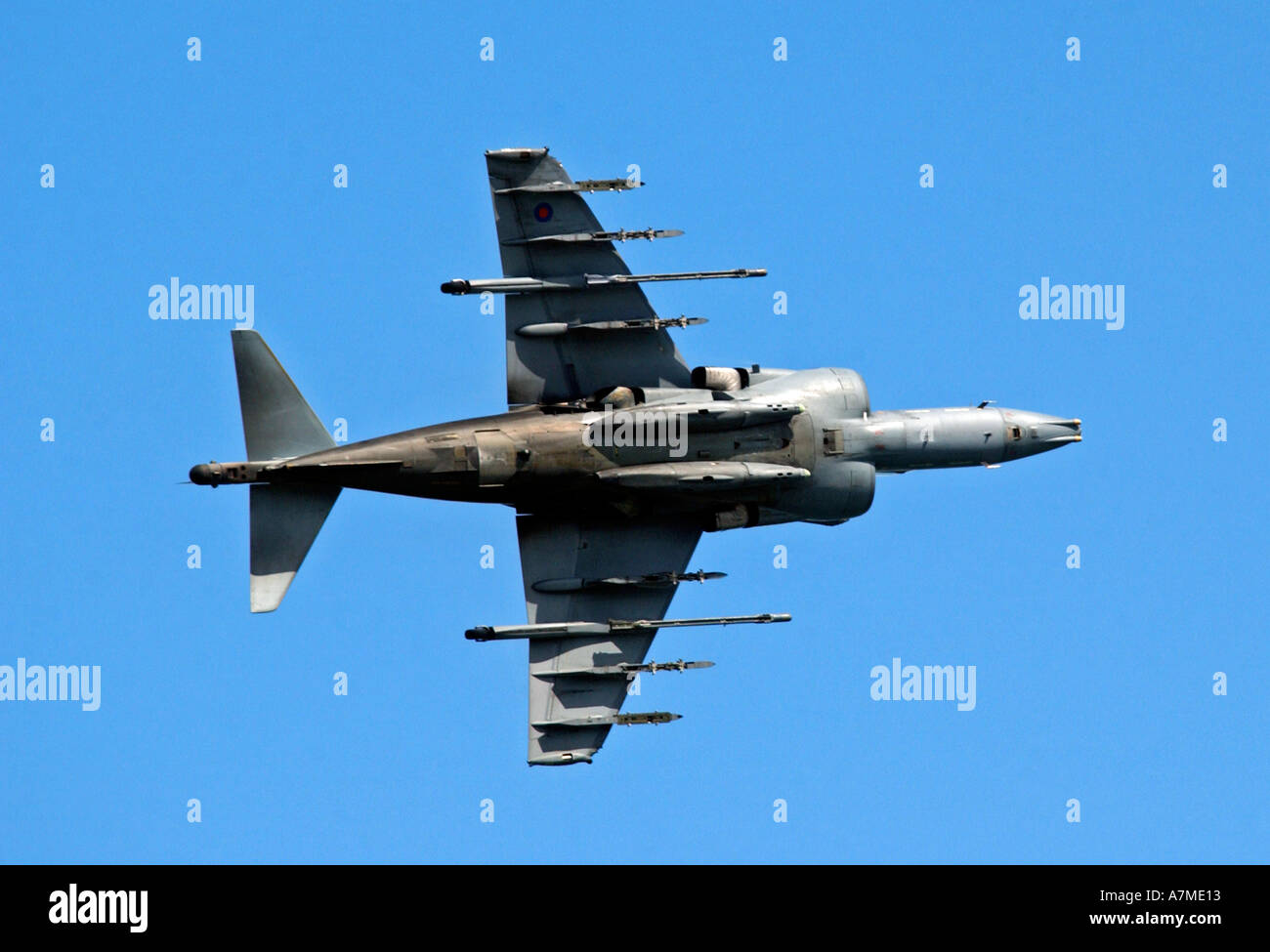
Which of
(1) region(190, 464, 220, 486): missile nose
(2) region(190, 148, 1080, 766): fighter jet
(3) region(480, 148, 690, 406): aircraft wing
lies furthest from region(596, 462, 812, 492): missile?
(1) region(190, 464, 220, 486): missile nose

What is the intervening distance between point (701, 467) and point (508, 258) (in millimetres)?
5579

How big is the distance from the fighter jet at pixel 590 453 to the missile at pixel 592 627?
4cm

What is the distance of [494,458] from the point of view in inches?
2071

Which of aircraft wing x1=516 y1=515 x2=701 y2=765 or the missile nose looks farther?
aircraft wing x1=516 y1=515 x2=701 y2=765

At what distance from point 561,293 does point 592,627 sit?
667 centimetres

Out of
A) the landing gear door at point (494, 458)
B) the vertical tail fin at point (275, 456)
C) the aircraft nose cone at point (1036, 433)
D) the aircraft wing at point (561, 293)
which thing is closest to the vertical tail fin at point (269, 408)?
the vertical tail fin at point (275, 456)

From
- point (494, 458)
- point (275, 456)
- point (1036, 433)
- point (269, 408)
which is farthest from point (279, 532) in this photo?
point (1036, 433)

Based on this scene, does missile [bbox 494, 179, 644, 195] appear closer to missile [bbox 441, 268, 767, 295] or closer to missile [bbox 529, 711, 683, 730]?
missile [bbox 441, 268, 767, 295]

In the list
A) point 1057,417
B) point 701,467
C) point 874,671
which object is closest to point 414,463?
point 701,467

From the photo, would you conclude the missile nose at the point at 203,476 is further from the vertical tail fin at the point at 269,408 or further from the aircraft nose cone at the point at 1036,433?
the aircraft nose cone at the point at 1036,433

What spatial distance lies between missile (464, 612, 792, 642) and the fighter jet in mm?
43

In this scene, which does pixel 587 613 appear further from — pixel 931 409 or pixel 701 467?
pixel 931 409

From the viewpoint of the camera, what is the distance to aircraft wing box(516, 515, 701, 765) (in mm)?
54438

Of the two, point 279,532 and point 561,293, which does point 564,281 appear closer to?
point 561,293
